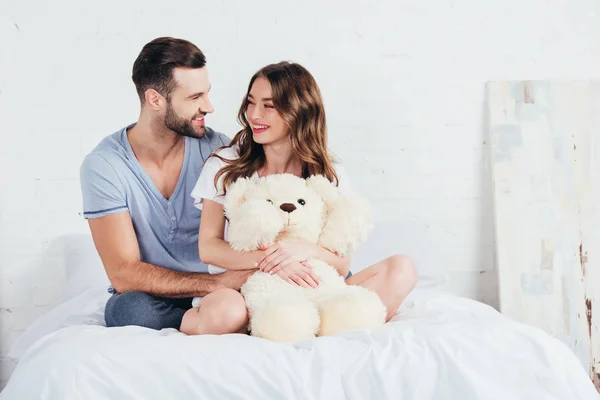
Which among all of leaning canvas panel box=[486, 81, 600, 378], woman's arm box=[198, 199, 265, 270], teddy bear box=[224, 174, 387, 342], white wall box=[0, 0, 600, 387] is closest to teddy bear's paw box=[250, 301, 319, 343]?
teddy bear box=[224, 174, 387, 342]

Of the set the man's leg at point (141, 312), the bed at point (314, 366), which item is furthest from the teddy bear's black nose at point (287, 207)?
the man's leg at point (141, 312)

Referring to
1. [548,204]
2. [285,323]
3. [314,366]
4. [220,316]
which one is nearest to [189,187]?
[220,316]

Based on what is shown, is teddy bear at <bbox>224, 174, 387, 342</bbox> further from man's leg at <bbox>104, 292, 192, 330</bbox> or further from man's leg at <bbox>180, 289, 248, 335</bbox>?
man's leg at <bbox>104, 292, 192, 330</bbox>

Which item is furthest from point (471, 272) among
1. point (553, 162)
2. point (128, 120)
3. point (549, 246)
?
point (128, 120)

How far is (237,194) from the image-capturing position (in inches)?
66.9

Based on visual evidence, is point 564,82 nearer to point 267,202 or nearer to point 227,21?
point 227,21

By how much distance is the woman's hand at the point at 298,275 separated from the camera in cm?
159

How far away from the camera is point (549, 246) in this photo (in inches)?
101

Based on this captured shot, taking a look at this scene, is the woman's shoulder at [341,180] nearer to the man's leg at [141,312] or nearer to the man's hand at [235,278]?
the man's hand at [235,278]

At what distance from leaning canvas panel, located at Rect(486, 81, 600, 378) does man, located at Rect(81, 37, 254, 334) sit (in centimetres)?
109

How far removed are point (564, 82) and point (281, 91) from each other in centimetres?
127

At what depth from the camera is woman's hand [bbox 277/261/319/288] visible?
1.59 meters

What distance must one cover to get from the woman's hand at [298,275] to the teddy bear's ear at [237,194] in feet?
0.68

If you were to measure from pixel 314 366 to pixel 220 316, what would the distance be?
272mm
